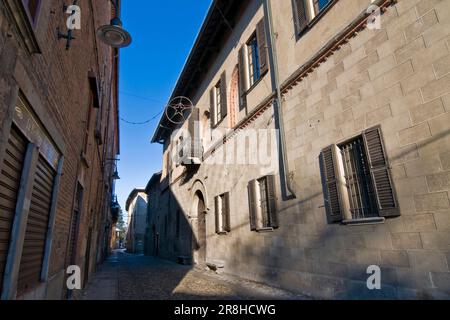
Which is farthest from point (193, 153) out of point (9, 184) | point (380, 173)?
point (9, 184)

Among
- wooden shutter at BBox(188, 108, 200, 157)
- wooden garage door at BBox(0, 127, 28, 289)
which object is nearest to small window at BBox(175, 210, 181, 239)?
wooden shutter at BBox(188, 108, 200, 157)

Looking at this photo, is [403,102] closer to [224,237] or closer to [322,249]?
[322,249]

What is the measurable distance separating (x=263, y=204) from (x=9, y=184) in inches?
257

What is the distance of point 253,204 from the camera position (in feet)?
28.0

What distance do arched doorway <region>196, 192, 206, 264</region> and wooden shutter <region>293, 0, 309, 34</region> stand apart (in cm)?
850

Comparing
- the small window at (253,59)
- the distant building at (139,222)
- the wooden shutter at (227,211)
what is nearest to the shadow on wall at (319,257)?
the wooden shutter at (227,211)

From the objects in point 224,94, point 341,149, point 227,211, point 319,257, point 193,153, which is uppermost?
point 224,94

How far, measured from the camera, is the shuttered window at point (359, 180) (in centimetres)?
471

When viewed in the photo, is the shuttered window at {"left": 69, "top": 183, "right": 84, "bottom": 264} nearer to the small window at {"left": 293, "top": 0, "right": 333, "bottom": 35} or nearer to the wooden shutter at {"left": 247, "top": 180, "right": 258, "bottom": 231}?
the wooden shutter at {"left": 247, "top": 180, "right": 258, "bottom": 231}

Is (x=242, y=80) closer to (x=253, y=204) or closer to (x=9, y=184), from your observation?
(x=253, y=204)

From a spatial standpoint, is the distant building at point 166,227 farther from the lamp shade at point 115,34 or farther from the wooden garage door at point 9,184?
the wooden garage door at point 9,184

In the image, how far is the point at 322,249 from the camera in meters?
5.87
